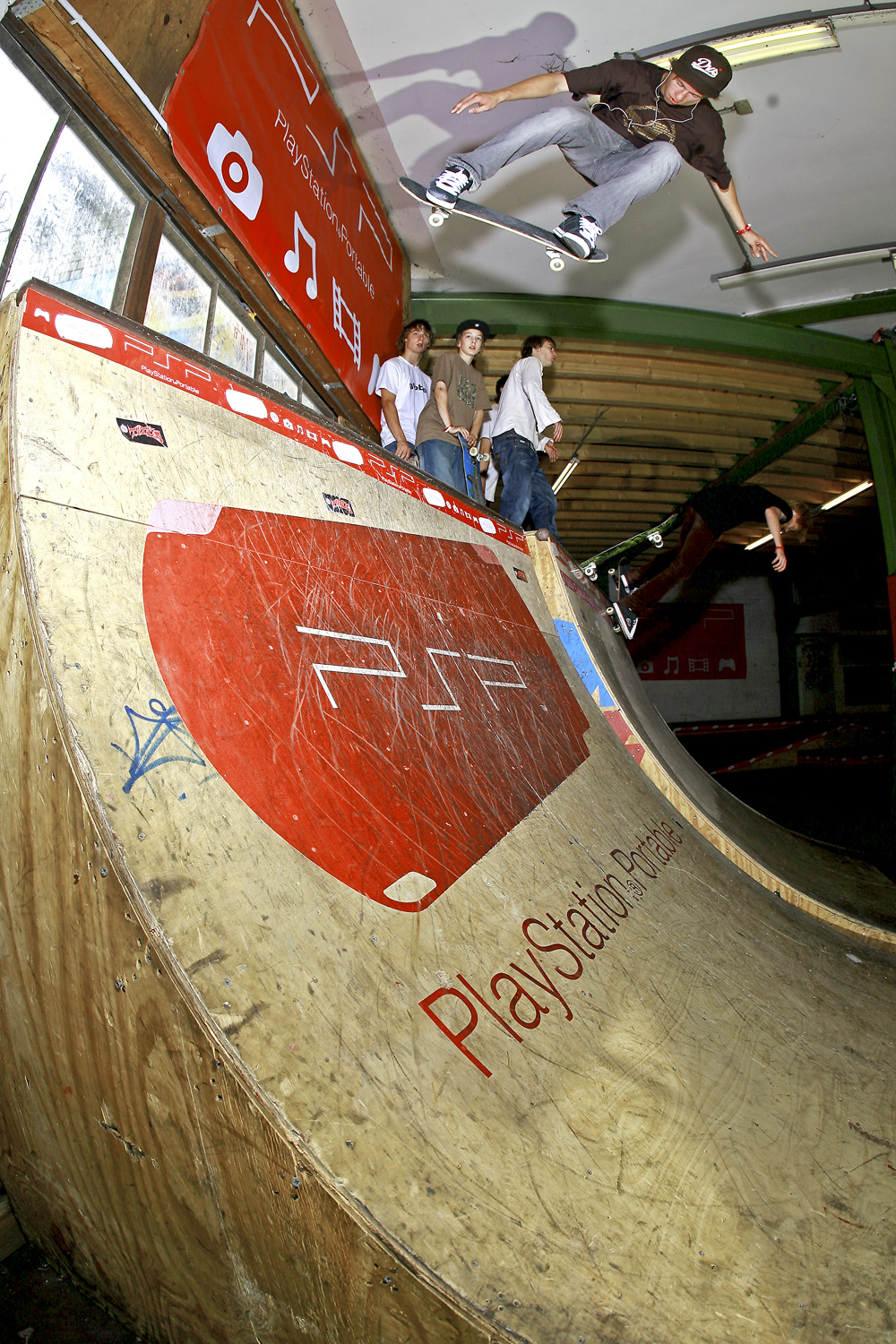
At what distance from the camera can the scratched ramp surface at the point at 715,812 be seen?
2.58m

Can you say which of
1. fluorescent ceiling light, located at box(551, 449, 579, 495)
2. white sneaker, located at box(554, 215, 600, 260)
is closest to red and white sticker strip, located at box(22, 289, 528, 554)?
white sneaker, located at box(554, 215, 600, 260)

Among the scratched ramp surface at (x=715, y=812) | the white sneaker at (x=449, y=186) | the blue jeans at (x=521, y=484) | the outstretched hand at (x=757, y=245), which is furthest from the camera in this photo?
the blue jeans at (x=521, y=484)

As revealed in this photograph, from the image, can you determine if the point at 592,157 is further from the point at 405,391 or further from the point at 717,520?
the point at 717,520

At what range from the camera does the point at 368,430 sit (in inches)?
231

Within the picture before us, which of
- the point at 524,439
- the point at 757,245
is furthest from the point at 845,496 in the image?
the point at 524,439

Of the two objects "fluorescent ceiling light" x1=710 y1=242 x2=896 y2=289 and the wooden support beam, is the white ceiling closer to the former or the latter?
"fluorescent ceiling light" x1=710 y1=242 x2=896 y2=289

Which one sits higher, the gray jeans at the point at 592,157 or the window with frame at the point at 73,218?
the gray jeans at the point at 592,157

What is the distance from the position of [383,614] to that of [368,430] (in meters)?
4.87

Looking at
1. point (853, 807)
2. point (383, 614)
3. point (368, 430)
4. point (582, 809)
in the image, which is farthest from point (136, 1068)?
point (853, 807)

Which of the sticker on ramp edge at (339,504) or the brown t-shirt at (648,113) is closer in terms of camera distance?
the sticker on ramp edge at (339,504)

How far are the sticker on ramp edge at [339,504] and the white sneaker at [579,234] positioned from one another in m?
2.27

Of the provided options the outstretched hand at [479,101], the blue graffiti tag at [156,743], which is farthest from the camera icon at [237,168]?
Result: the blue graffiti tag at [156,743]

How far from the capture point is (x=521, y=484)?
409cm

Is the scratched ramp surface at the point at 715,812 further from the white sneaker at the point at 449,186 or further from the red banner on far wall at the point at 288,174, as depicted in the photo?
the red banner on far wall at the point at 288,174
